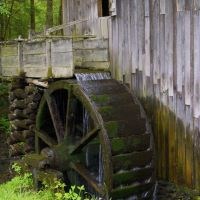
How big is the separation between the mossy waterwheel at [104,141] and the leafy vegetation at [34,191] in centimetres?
41

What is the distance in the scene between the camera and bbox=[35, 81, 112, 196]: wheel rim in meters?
8.30

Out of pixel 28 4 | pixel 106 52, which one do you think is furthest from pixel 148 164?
pixel 28 4

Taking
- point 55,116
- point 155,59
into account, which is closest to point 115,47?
point 155,59

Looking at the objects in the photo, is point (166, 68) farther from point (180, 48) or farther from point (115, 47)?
point (115, 47)

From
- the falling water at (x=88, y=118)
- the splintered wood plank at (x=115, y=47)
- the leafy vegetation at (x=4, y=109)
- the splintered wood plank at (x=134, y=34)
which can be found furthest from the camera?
the leafy vegetation at (x=4, y=109)

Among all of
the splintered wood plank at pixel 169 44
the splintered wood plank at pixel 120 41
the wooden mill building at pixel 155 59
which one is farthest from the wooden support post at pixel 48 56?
the splintered wood plank at pixel 169 44

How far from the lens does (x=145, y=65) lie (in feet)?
28.2

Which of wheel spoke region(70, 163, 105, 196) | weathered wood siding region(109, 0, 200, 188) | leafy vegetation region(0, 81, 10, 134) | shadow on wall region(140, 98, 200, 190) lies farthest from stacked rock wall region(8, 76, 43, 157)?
leafy vegetation region(0, 81, 10, 134)

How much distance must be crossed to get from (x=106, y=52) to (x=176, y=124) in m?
2.59

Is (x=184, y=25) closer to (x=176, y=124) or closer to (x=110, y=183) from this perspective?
(x=176, y=124)

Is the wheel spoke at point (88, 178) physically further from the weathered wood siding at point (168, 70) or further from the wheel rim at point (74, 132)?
the weathered wood siding at point (168, 70)

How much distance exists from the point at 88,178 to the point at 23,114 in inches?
150

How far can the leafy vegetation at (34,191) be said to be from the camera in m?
8.15

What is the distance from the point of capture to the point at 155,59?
828cm
